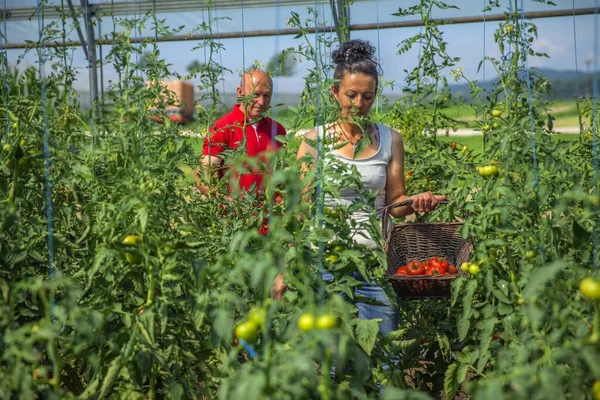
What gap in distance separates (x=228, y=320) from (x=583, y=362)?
0.70 m

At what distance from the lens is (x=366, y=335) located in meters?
1.91

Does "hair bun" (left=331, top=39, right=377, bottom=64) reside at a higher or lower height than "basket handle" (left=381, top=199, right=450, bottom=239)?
higher

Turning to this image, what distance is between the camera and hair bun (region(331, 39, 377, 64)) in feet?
8.48

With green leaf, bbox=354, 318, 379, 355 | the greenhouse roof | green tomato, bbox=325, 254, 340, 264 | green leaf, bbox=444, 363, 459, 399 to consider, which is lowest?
green leaf, bbox=444, 363, 459, 399

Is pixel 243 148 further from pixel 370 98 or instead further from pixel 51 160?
pixel 51 160

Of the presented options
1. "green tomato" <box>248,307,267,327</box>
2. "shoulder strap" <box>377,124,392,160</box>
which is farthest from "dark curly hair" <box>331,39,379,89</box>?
"green tomato" <box>248,307,267,327</box>

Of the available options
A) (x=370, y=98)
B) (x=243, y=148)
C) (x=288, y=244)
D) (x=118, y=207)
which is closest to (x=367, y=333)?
(x=288, y=244)

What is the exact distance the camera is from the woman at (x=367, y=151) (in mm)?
2447

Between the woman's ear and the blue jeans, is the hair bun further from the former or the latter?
the blue jeans

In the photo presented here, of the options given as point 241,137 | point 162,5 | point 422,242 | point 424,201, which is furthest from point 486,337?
point 162,5

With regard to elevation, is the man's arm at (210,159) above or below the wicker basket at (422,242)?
above

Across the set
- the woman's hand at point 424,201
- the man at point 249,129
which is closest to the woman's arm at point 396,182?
the woman's hand at point 424,201

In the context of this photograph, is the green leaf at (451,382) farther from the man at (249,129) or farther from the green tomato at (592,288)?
the man at (249,129)

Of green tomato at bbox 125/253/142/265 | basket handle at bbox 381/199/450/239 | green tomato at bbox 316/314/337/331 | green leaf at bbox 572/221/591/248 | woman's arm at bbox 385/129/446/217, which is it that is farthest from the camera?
woman's arm at bbox 385/129/446/217
